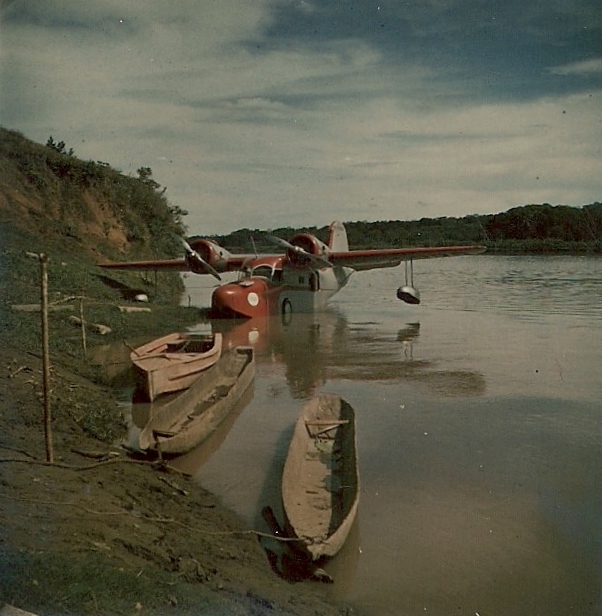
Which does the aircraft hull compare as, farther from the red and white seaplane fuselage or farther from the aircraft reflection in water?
the aircraft reflection in water

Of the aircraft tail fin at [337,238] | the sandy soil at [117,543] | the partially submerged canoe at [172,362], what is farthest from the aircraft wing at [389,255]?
the sandy soil at [117,543]

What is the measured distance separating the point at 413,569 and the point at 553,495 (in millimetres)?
2573

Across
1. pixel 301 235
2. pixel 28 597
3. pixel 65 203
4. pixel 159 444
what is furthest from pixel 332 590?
pixel 65 203

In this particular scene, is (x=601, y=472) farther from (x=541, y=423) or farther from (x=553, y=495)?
(x=541, y=423)

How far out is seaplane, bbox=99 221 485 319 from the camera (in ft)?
80.2

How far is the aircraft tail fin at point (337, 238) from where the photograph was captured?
99.5ft

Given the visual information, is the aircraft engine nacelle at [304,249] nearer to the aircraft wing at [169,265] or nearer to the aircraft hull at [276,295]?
the aircraft hull at [276,295]

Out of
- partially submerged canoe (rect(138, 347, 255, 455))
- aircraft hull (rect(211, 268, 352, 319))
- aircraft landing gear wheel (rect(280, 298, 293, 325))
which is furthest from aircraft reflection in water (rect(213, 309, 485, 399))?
partially submerged canoe (rect(138, 347, 255, 455))

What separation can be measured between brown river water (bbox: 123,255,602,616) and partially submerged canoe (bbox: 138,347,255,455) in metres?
0.32

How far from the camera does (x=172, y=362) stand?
12.0 m

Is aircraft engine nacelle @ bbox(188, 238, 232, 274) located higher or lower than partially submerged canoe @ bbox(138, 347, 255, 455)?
higher

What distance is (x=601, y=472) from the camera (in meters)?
7.85

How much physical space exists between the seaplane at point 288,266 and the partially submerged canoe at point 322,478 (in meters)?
14.8

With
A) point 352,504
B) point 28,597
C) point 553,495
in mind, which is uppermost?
point 28,597
